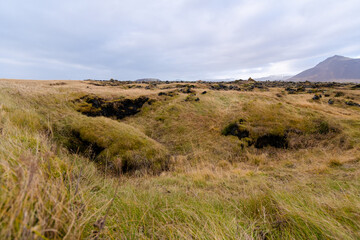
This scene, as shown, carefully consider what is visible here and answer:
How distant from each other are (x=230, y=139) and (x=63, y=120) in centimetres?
1153

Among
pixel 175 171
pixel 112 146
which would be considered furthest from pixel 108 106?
pixel 175 171

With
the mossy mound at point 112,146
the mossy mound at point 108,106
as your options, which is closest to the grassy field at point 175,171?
the mossy mound at point 112,146

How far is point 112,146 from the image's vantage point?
28.7 ft

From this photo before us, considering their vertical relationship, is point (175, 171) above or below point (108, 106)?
below

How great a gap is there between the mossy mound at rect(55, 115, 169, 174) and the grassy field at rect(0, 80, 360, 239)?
6 centimetres

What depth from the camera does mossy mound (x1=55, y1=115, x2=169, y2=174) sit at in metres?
7.78

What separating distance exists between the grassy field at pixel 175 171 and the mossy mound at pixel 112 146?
6 centimetres

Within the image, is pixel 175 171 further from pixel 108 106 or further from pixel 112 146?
pixel 108 106

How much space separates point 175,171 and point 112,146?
394 cm

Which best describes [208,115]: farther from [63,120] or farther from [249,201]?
[249,201]

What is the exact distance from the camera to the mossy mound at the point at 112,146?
25.5 ft

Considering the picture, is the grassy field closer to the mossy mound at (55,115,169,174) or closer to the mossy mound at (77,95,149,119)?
the mossy mound at (55,115,169,174)

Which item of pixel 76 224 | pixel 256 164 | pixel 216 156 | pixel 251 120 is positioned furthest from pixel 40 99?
pixel 251 120

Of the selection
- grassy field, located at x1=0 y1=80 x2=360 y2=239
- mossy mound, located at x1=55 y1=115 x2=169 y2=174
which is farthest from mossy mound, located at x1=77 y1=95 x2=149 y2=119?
mossy mound, located at x1=55 y1=115 x2=169 y2=174
